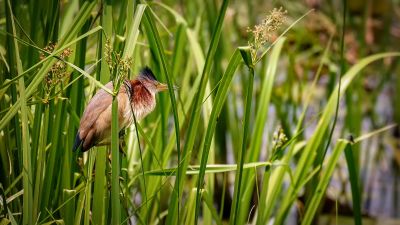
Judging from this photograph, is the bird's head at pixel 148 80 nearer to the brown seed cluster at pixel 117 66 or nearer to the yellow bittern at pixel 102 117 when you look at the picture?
the yellow bittern at pixel 102 117

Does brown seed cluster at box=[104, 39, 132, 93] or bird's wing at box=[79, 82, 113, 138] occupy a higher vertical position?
brown seed cluster at box=[104, 39, 132, 93]

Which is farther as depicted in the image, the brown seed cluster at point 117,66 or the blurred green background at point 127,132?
the blurred green background at point 127,132

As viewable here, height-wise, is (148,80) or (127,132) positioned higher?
(148,80)

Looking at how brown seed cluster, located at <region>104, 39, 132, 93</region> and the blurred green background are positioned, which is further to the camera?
the blurred green background

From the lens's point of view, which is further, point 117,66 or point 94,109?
point 94,109

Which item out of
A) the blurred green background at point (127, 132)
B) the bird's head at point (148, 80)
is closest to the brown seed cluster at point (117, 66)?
the blurred green background at point (127, 132)

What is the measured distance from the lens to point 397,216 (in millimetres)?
3078

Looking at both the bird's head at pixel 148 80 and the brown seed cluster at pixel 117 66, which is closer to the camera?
the brown seed cluster at pixel 117 66

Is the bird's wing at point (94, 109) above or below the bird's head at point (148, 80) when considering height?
below

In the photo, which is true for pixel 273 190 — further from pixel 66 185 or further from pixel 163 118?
pixel 66 185

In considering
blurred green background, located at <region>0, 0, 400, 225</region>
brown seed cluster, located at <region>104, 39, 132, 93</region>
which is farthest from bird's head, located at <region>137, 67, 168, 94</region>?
brown seed cluster, located at <region>104, 39, 132, 93</region>

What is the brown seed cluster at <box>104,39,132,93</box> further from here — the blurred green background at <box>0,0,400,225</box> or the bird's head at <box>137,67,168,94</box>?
the bird's head at <box>137,67,168,94</box>

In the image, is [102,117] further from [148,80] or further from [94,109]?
[148,80]

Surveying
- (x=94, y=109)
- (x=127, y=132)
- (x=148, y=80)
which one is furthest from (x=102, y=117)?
(x=127, y=132)
